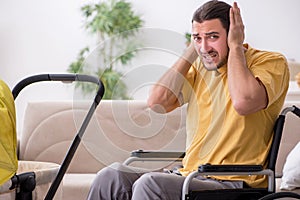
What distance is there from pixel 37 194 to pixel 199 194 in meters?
0.63

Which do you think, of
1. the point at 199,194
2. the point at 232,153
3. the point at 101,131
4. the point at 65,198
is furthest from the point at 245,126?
the point at 101,131

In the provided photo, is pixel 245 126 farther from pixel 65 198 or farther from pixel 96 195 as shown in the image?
pixel 65 198

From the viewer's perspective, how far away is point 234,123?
211cm

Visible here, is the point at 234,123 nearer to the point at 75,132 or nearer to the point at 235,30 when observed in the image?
the point at 235,30

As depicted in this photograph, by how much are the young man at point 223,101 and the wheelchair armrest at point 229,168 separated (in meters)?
0.12

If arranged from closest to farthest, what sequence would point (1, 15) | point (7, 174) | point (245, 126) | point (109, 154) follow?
1. point (7, 174)
2. point (245, 126)
3. point (109, 154)
4. point (1, 15)

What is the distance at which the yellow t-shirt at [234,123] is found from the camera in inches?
82.3

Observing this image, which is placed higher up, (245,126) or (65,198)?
(245,126)

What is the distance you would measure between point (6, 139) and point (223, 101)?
746mm

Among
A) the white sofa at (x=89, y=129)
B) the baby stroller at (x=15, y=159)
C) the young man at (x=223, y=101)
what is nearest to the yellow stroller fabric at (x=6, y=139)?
the baby stroller at (x=15, y=159)

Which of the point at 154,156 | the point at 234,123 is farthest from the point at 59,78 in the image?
Answer: the point at 234,123

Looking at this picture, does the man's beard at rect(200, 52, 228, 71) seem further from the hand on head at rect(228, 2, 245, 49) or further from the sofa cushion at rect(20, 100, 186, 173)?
the sofa cushion at rect(20, 100, 186, 173)

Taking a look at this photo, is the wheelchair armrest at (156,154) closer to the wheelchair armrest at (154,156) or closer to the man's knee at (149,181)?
the wheelchair armrest at (154,156)

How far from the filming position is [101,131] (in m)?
3.43
